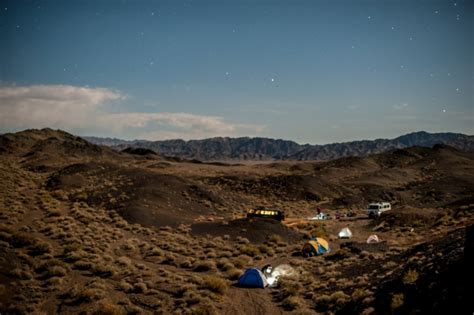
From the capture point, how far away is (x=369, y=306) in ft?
48.3

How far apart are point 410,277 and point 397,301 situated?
1.80m

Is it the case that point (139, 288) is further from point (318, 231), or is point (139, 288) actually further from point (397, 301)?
point (318, 231)

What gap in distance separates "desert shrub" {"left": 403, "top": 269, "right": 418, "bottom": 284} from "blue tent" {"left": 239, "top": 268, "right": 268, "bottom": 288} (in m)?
7.99

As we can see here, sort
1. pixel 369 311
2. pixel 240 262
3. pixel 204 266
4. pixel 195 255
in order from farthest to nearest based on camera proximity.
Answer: pixel 195 255 < pixel 240 262 < pixel 204 266 < pixel 369 311

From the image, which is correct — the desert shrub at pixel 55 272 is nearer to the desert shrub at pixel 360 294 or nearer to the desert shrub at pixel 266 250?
the desert shrub at pixel 360 294

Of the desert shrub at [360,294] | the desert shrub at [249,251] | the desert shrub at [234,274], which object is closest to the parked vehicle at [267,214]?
the desert shrub at [249,251]

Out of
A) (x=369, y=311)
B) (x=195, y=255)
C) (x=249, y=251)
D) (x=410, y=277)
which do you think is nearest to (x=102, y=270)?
(x=195, y=255)

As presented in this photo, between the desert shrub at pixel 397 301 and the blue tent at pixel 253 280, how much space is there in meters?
8.04

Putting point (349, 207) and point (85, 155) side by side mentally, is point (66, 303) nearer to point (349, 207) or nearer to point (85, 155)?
point (349, 207)

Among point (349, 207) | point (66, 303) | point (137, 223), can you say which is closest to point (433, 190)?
point (349, 207)

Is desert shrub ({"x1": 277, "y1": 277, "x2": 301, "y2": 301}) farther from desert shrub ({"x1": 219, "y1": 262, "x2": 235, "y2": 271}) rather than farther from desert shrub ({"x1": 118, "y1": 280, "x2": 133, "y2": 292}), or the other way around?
desert shrub ({"x1": 118, "y1": 280, "x2": 133, "y2": 292})

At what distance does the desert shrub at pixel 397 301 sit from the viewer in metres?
13.5

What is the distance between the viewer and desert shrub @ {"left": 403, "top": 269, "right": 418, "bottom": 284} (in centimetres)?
1469

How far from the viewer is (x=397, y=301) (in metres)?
13.6
